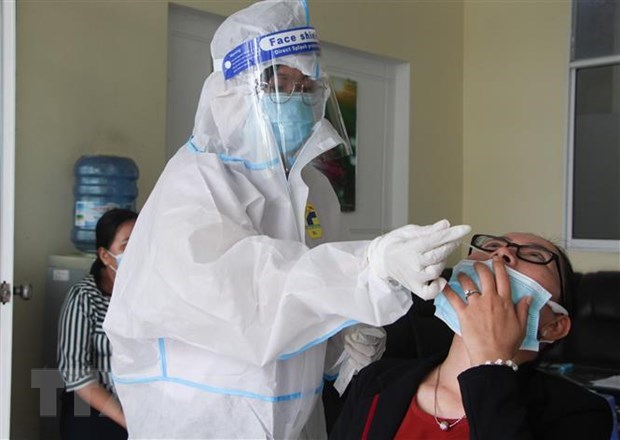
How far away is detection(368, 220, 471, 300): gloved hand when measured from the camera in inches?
41.7

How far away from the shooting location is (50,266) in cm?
278

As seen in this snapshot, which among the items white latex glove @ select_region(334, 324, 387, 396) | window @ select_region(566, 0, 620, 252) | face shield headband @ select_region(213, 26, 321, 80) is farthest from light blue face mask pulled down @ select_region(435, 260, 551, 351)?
window @ select_region(566, 0, 620, 252)

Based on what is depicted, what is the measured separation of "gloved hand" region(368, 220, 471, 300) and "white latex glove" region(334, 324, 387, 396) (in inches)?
17.7

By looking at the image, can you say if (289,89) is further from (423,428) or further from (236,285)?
(423,428)

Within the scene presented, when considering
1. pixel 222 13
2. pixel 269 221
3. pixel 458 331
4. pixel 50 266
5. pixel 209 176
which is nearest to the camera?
pixel 458 331

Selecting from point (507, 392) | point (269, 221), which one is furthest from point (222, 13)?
point (507, 392)

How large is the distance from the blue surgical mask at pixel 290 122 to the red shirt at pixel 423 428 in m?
0.59

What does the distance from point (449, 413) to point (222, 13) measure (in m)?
2.57

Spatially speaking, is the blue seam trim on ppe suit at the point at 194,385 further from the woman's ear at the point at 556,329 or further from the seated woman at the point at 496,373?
the woman's ear at the point at 556,329

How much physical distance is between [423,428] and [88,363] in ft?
5.00

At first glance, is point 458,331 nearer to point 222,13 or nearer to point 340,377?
point 340,377

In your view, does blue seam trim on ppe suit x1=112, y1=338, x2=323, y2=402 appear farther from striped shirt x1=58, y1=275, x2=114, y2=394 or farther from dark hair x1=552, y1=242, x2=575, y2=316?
striped shirt x1=58, y1=275, x2=114, y2=394

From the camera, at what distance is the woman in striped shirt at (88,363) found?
2420 mm

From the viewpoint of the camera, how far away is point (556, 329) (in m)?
1.27
